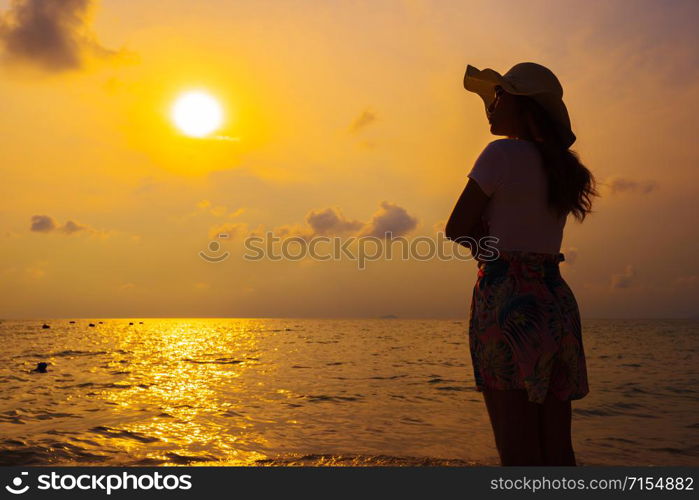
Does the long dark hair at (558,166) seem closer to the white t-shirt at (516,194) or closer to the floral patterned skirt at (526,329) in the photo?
the white t-shirt at (516,194)

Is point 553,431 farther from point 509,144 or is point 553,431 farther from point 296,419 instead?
point 296,419

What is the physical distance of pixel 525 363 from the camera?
7.75 ft

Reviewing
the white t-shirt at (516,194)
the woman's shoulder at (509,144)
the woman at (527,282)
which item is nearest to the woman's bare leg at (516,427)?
the woman at (527,282)

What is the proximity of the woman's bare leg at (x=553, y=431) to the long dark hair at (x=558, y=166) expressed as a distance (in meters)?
0.86

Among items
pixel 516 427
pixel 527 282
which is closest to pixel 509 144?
pixel 527 282

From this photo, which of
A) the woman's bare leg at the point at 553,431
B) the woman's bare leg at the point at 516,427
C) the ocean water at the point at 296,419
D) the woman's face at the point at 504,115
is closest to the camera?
the woman's bare leg at the point at 516,427

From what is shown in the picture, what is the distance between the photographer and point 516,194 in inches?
96.7

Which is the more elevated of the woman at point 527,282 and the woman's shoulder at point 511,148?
the woman's shoulder at point 511,148

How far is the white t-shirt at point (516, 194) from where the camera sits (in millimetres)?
2445

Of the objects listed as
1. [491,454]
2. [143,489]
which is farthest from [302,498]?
[491,454]

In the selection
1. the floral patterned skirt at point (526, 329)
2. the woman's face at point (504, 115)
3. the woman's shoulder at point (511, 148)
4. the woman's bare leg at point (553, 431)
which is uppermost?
the woman's face at point (504, 115)

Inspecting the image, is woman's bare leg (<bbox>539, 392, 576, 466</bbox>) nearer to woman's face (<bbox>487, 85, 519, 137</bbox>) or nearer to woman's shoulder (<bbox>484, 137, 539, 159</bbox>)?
woman's shoulder (<bbox>484, 137, 539, 159</bbox>)

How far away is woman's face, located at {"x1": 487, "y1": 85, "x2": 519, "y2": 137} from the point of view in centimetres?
265

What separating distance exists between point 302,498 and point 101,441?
6.22 metres
